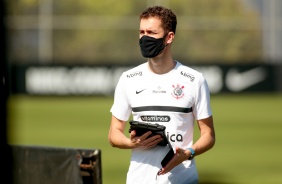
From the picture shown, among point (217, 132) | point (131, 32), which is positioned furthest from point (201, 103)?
point (131, 32)

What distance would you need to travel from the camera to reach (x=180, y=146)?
6.30 metres

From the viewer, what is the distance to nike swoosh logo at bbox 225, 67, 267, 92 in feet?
98.5

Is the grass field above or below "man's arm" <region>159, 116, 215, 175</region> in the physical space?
below

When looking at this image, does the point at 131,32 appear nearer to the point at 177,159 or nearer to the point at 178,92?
the point at 178,92

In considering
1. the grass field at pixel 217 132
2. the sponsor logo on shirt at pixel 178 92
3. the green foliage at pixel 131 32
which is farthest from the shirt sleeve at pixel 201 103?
the green foliage at pixel 131 32

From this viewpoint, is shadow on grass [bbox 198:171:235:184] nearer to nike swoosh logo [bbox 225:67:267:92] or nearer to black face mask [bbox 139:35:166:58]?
black face mask [bbox 139:35:166:58]

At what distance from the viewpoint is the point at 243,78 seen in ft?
98.7

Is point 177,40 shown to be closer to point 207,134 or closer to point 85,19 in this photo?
point 85,19

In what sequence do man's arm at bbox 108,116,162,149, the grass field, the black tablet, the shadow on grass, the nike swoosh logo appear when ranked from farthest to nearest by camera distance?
the nike swoosh logo
the grass field
the shadow on grass
man's arm at bbox 108,116,162,149
the black tablet

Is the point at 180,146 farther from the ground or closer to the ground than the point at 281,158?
farther from the ground

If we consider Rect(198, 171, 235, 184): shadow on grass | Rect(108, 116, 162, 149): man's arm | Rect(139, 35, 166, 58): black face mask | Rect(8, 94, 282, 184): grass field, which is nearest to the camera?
Rect(108, 116, 162, 149): man's arm

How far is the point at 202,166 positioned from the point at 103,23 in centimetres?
1723

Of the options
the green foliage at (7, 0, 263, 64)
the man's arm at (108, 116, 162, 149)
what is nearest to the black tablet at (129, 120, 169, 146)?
the man's arm at (108, 116, 162, 149)

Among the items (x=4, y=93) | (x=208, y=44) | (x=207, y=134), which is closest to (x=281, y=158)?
(x=207, y=134)
